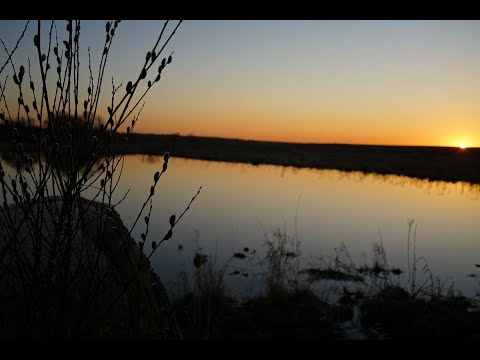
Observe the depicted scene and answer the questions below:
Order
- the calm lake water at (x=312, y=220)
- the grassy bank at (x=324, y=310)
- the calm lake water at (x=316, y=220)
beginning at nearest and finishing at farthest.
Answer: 1. the grassy bank at (x=324, y=310)
2. the calm lake water at (x=312, y=220)
3. the calm lake water at (x=316, y=220)

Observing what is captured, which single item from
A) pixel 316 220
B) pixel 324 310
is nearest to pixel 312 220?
pixel 316 220

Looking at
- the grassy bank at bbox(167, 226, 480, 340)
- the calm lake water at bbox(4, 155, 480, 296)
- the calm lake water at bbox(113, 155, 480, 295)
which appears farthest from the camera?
the calm lake water at bbox(113, 155, 480, 295)

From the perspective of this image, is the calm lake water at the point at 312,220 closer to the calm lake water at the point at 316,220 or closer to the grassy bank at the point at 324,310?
the calm lake water at the point at 316,220

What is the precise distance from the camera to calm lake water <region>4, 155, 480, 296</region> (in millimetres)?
7723

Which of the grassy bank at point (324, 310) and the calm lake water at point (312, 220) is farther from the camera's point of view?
the calm lake water at point (312, 220)

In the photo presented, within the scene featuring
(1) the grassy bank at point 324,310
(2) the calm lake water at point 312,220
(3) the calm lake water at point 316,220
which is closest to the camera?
(1) the grassy bank at point 324,310

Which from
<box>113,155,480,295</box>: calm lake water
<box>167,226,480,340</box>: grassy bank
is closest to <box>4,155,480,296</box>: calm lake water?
<box>113,155,480,295</box>: calm lake water

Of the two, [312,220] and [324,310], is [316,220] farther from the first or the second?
[324,310]

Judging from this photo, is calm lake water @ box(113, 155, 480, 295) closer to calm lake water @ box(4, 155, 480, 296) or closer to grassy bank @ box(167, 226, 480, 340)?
calm lake water @ box(4, 155, 480, 296)

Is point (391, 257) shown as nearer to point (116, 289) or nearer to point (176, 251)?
point (176, 251)

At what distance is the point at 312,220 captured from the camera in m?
11.6

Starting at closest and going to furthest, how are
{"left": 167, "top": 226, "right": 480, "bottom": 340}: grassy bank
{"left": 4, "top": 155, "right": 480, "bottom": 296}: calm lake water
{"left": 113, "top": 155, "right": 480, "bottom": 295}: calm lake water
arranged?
{"left": 167, "top": 226, "right": 480, "bottom": 340}: grassy bank, {"left": 4, "top": 155, "right": 480, "bottom": 296}: calm lake water, {"left": 113, "top": 155, "right": 480, "bottom": 295}: calm lake water

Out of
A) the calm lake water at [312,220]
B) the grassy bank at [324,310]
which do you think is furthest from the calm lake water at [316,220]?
the grassy bank at [324,310]

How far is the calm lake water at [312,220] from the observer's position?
7.72 metres
